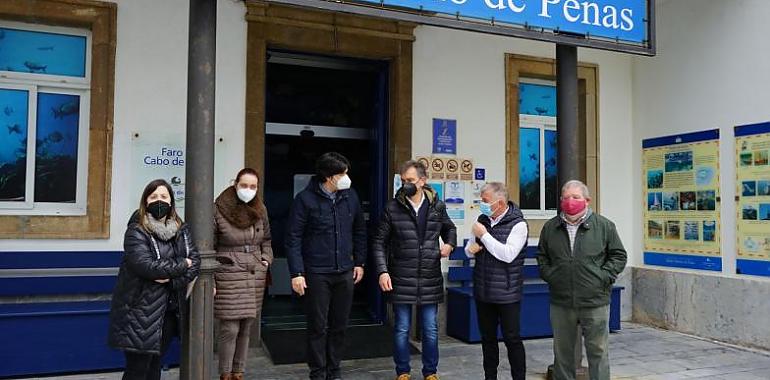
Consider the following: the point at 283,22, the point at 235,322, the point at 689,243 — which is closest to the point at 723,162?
the point at 689,243

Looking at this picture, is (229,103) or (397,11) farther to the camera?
(229,103)

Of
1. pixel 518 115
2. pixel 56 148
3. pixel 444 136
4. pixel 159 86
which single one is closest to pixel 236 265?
pixel 159 86

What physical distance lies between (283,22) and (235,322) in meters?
3.11

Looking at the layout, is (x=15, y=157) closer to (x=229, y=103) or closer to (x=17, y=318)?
(x=17, y=318)

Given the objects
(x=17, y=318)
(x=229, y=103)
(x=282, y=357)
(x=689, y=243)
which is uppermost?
(x=229, y=103)

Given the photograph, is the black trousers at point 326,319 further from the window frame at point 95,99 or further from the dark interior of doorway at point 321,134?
the window frame at point 95,99

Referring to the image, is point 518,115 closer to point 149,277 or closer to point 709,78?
point 709,78

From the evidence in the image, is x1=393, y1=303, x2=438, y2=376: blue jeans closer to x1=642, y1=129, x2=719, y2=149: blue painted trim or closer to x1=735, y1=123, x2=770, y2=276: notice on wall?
x1=735, y1=123, x2=770, y2=276: notice on wall

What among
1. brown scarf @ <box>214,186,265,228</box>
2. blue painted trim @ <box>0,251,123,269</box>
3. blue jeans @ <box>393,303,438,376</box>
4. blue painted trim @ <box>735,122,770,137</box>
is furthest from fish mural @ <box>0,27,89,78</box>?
blue painted trim @ <box>735,122,770,137</box>

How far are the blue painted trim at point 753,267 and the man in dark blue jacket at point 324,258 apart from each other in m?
4.15

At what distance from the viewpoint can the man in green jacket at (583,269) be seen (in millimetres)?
4109

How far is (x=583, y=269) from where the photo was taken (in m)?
4.11

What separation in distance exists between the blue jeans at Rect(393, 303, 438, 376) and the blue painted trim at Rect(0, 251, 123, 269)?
102 inches

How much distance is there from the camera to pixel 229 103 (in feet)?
19.4
